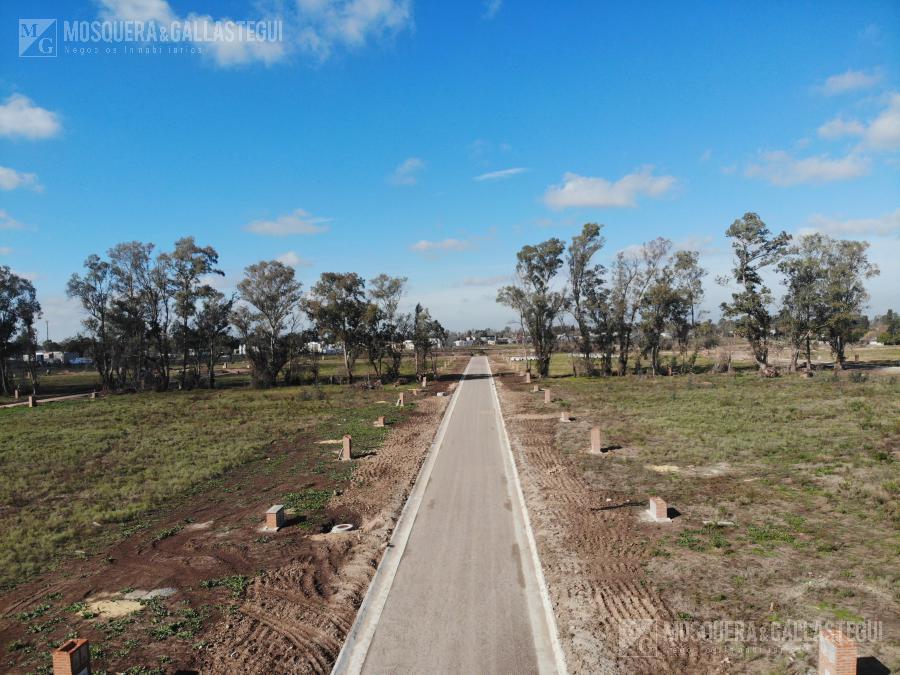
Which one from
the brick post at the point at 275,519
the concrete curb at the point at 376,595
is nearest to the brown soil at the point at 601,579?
the concrete curb at the point at 376,595

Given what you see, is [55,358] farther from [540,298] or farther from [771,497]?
[771,497]

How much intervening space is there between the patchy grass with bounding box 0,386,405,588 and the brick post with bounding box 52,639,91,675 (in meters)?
5.94

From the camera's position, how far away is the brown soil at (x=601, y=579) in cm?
755

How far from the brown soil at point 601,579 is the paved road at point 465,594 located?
528 mm

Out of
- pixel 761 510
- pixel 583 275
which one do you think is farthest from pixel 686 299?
pixel 761 510

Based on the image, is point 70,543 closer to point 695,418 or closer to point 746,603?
point 746,603

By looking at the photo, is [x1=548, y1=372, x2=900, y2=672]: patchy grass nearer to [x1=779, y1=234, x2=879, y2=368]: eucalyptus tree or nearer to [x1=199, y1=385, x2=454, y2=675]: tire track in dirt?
[x1=199, y1=385, x2=454, y2=675]: tire track in dirt

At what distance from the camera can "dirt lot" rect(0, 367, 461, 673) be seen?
7.95m

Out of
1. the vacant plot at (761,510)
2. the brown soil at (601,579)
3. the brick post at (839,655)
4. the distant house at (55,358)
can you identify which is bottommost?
the brown soil at (601,579)

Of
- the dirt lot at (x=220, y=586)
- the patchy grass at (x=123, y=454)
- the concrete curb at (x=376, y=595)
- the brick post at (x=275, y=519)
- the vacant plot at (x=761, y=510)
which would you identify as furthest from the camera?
the patchy grass at (x=123, y=454)

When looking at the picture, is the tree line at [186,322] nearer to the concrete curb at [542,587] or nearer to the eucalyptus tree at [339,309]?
the eucalyptus tree at [339,309]

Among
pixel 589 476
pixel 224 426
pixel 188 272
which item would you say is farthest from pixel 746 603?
pixel 188 272

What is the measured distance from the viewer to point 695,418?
86.4 feet

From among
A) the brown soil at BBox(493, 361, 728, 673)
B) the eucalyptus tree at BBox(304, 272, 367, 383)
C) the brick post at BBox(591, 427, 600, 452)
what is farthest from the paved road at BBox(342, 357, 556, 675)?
the eucalyptus tree at BBox(304, 272, 367, 383)
